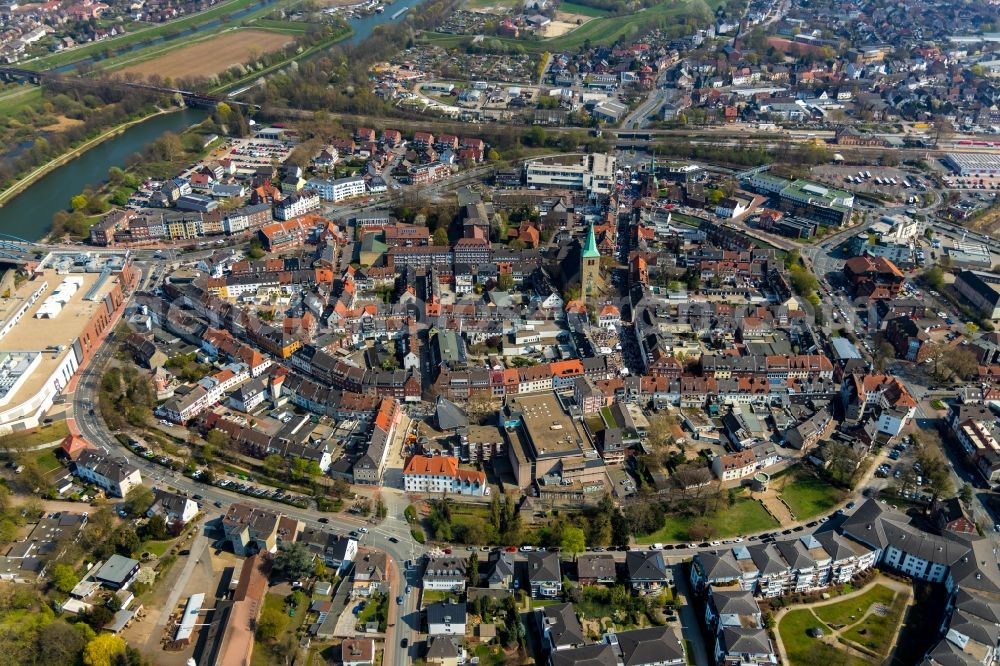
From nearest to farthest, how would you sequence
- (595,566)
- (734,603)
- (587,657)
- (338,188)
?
(587,657) → (734,603) → (595,566) → (338,188)

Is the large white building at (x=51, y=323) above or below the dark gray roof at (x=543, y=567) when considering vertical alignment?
above

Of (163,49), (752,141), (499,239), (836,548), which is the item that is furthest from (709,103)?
(163,49)

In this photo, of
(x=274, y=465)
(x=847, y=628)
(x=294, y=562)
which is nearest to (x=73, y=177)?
(x=274, y=465)

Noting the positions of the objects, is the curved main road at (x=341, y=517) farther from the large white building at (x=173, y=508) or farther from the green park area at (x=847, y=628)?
the green park area at (x=847, y=628)

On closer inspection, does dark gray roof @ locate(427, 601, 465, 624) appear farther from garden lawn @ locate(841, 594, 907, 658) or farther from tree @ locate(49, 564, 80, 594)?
garden lawn @ locate(841, 594, 907, 658)

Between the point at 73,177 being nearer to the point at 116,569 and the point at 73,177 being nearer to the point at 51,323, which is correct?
the point at 51,323

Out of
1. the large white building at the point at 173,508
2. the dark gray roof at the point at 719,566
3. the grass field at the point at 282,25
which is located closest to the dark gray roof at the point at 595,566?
the dark gray roof at the point at 719,566
